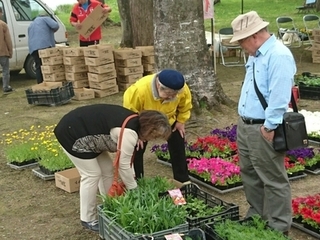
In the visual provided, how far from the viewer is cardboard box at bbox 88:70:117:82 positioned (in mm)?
11320

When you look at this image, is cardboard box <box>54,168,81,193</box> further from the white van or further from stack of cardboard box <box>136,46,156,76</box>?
the white van

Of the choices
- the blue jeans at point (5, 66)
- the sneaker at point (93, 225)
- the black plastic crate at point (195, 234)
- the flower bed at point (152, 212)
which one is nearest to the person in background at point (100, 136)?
the sneaker at point (93, 225)

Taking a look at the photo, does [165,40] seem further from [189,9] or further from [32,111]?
[32,111]

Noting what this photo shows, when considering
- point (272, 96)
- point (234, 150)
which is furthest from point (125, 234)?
point (234, 150)

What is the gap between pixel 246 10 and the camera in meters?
31.2

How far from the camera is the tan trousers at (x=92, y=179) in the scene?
475cm

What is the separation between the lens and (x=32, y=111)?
1068cm

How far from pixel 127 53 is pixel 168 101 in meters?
6.52

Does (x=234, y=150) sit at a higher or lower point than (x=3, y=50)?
lower

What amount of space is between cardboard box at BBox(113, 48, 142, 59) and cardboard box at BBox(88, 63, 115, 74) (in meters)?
0.28

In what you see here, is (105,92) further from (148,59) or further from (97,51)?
(148,59)

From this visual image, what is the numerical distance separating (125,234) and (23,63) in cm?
1076

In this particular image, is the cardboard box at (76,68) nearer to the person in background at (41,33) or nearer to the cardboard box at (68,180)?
the person in background at (41,33)

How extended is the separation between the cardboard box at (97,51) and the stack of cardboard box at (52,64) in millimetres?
815
